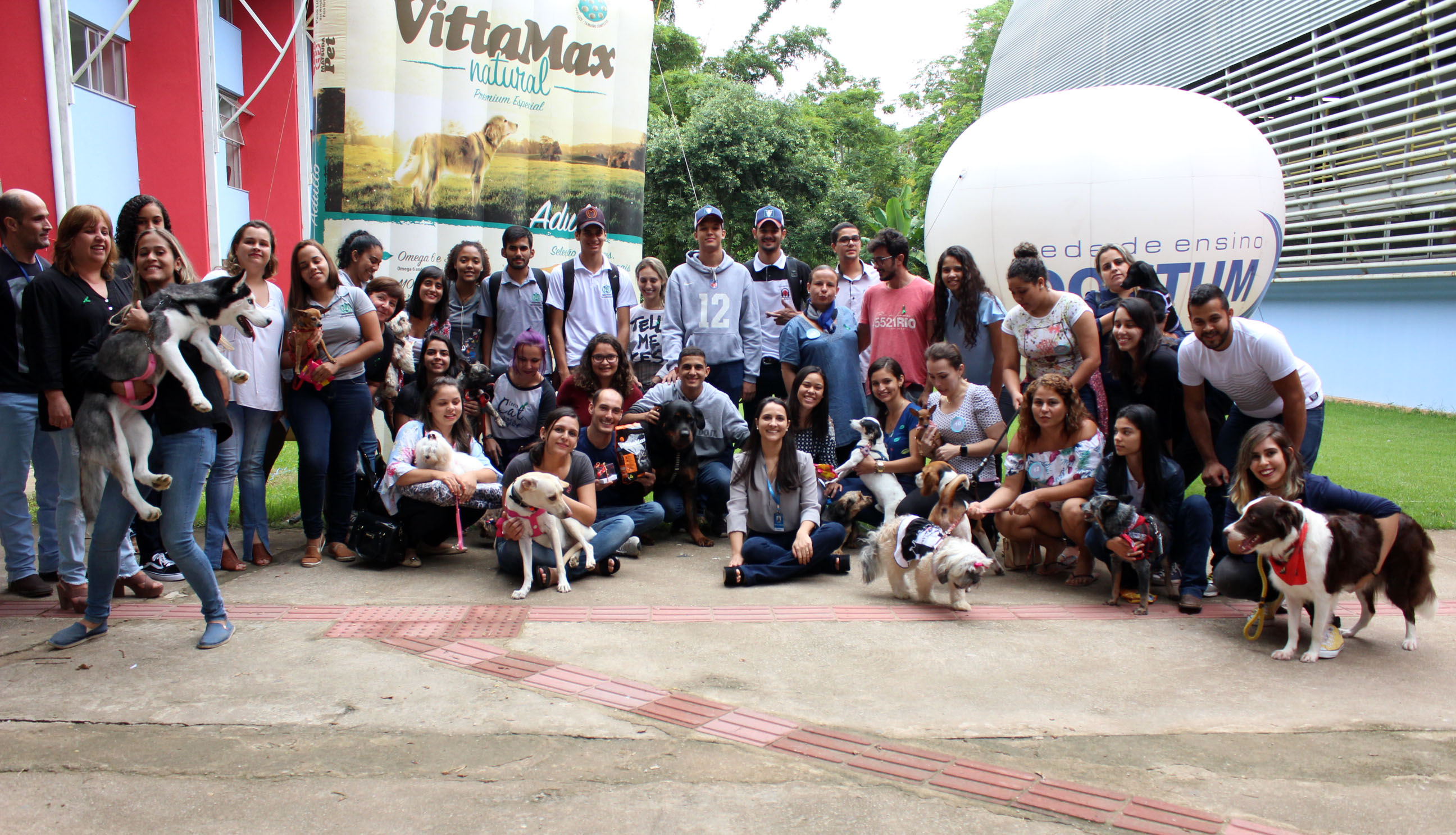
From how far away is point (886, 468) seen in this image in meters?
6.46

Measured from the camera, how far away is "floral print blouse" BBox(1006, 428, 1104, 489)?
18.3 feet

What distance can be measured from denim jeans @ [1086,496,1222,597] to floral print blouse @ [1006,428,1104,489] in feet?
1.21

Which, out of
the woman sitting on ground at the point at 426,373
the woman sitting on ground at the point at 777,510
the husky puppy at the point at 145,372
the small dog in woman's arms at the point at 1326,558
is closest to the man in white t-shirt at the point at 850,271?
the woman sitting on ground at the point at 777,510

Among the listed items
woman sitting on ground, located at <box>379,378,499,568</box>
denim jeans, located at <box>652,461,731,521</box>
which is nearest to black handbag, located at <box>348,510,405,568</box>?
woman sitting on ground, located at <box>379,378,499,568</box>

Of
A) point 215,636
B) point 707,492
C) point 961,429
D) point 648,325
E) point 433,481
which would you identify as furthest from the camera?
point 648,325

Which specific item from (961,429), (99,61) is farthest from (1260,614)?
(99,61)

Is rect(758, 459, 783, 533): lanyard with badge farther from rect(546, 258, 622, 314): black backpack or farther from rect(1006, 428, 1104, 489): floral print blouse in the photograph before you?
rect(546, 258, 622, 314): black backpack

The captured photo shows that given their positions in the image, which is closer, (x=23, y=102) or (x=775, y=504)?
(x=775, y=504)

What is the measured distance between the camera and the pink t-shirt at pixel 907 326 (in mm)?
7129

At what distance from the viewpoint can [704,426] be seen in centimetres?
676

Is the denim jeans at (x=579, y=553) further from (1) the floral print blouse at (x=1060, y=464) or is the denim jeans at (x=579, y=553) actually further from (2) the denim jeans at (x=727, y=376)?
(1) the floral print blouse at (x=1060, y=464)

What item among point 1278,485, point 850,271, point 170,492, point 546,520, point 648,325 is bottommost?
point 546,520

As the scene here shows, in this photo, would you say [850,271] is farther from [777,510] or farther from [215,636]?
[215,636]

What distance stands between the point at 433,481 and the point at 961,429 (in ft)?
11.2
